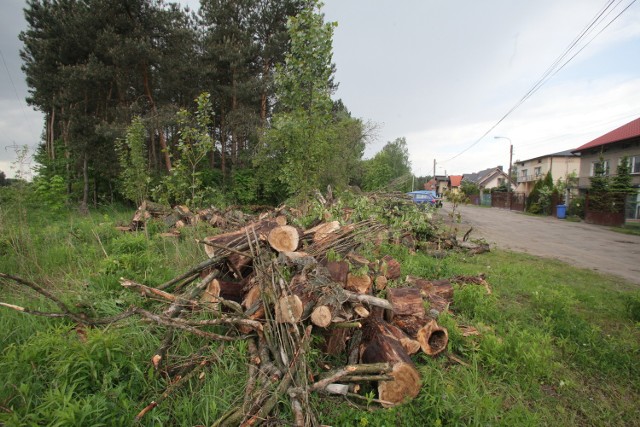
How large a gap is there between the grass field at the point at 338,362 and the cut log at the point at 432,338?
0.11 m

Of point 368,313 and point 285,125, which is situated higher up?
point 285,125

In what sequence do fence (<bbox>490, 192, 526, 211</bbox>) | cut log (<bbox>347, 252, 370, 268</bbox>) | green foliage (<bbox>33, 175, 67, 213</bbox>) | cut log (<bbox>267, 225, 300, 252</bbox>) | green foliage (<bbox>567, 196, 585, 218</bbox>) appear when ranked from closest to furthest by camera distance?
cut log (<bbox>267, 225, 300, 252</bbox>) → cut log (<bbox>347, 252, 370, 268</bbox>) → green foliage (<bbox>33, 175, 67, 213</bbox>) → green foliage (<bbox>567, 196, 585, 218</bbox>) → fence (<bbox>490, 192, 526, 211</bbox>)

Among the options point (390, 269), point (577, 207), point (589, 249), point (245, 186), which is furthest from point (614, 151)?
point (390, 269)

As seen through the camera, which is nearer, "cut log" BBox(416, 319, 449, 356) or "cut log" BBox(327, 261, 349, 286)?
"cut log" BBox(416, 319, 449, 356)

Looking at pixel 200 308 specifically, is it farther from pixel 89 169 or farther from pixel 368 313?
pixel 89 169

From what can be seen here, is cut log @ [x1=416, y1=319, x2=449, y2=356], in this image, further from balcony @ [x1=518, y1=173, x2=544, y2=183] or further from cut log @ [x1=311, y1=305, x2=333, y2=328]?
balcony @ [x1=518, y1=173, x2=544, y2=183]

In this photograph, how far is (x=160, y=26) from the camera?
1329 cm

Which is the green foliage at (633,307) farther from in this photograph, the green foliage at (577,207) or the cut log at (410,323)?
the green foliage at (577,207)

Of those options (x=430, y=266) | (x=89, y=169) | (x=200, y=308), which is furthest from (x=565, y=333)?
(x=89, y=169)

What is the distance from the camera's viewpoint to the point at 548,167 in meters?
36.2

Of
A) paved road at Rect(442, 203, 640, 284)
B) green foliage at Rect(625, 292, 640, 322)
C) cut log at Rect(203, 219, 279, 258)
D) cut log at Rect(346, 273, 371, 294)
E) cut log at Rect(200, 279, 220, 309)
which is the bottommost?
paved road at Rect(442, 203, 640, 284)

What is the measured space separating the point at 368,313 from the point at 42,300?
3.57 m

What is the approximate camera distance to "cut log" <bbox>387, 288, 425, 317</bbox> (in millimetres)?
3078

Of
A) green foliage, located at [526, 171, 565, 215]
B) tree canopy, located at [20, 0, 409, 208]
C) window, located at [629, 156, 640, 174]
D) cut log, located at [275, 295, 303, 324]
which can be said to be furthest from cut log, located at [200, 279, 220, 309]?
window, located at [629, 156, 640, 174]
